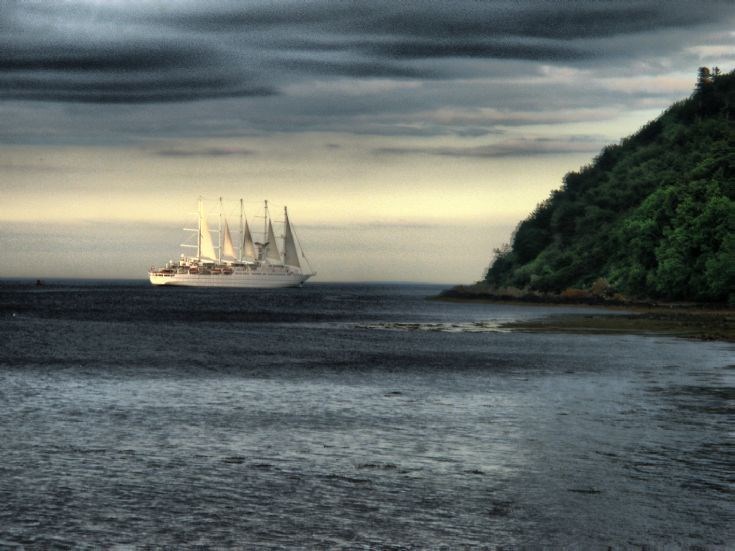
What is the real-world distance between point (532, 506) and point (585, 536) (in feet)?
6.76

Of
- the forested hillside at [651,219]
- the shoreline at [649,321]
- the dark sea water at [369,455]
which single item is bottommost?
the shoreline at [649,321]

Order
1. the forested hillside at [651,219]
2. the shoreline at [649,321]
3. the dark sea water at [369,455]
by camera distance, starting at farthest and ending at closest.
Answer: the forested hillside at [651,219]
the shoreline at [649,321]
the dark sea water at [369,455]

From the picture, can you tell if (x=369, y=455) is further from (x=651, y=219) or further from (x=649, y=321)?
(x=651, y=219)

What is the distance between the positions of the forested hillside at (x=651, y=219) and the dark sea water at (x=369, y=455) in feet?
232

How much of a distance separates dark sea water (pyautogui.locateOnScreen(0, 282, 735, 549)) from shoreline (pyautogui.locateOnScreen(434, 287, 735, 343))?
25.7 metres

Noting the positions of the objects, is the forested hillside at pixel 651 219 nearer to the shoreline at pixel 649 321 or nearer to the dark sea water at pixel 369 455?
the shoreline at pixel 649 321

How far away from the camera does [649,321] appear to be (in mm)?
90188

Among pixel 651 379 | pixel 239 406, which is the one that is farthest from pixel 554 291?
pixel 239 406

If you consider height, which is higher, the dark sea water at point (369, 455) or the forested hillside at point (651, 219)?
the forested hillside at point (651, 219)

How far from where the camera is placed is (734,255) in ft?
349

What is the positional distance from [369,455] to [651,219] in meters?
114

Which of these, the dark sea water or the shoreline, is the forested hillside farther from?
the dark sea water

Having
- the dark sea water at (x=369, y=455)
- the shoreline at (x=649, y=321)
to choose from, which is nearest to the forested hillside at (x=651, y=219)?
the shoreline at (x=649, y=321)

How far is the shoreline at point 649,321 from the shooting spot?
73.6m
